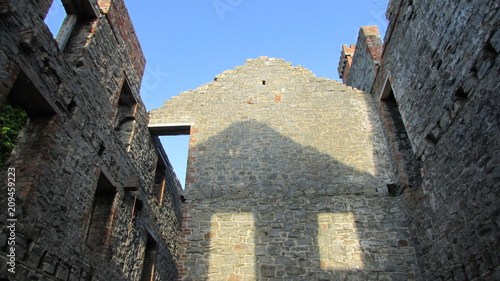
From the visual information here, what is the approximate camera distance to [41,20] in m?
4.79

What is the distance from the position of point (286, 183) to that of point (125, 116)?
410 cm

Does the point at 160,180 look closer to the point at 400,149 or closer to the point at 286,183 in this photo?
the point at 286,183

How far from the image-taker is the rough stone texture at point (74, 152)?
4.19m

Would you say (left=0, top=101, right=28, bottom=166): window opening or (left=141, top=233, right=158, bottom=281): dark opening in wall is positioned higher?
(left=0, top=101, right=28, bottom=166): window opening

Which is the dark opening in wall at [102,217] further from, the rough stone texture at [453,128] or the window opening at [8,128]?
the rough stone texture at [453,128]

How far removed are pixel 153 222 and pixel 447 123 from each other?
7.20 metres

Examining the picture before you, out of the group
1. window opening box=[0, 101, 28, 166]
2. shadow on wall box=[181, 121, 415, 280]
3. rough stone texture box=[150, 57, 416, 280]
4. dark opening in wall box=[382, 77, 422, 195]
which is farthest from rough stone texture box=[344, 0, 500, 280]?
window opening box=[0, 101, 28, 166]

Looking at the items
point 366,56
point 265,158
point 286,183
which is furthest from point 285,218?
point 366,56

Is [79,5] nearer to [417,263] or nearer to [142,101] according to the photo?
[142,101]

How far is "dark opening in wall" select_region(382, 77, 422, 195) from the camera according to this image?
7008 mm

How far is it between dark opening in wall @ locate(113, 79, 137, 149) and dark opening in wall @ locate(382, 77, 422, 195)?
19.6 ft

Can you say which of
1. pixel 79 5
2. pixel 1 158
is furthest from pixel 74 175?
pixel 79 5

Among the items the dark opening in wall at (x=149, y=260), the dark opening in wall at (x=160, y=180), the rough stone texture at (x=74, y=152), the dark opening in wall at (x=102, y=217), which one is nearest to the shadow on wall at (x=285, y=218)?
the rough stone texture at (x=74, y=152)

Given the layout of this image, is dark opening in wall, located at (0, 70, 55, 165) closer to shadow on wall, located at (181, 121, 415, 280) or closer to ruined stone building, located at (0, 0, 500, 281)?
ruined stone building, located at (0, 0, 500, 281)
